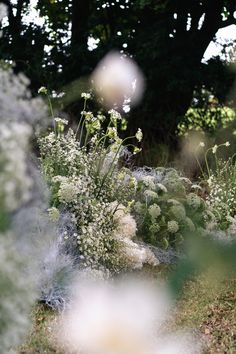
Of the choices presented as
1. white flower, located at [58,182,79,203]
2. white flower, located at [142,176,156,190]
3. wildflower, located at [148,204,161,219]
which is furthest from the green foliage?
white flower, located at [58,182,79,203]

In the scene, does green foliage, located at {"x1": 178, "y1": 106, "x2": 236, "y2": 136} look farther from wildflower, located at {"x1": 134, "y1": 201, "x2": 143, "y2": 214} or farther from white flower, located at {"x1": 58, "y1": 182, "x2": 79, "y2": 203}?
white flower, located at {"x1": 58, "y1": 182, "x2": 79, "y2": 203}

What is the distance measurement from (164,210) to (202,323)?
1.48 meters

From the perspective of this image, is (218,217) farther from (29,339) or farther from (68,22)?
(68,22)

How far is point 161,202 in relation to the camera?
489 cm

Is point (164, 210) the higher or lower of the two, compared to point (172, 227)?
higher

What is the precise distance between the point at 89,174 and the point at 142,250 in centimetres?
77

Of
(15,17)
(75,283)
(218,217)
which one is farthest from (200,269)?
(15,17)

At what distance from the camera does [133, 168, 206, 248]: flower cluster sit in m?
4.60

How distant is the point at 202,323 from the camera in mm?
3508

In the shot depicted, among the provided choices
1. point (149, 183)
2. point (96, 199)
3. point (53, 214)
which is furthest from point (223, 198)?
point (53, 214)

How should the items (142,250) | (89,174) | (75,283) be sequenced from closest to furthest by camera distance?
(75,283) → (142,250) → (89,174)

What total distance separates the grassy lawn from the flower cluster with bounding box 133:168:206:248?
72 cm

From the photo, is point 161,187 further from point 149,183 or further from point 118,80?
point 118,80

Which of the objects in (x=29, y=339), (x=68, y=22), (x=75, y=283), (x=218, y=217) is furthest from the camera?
(x=68, y=22)
